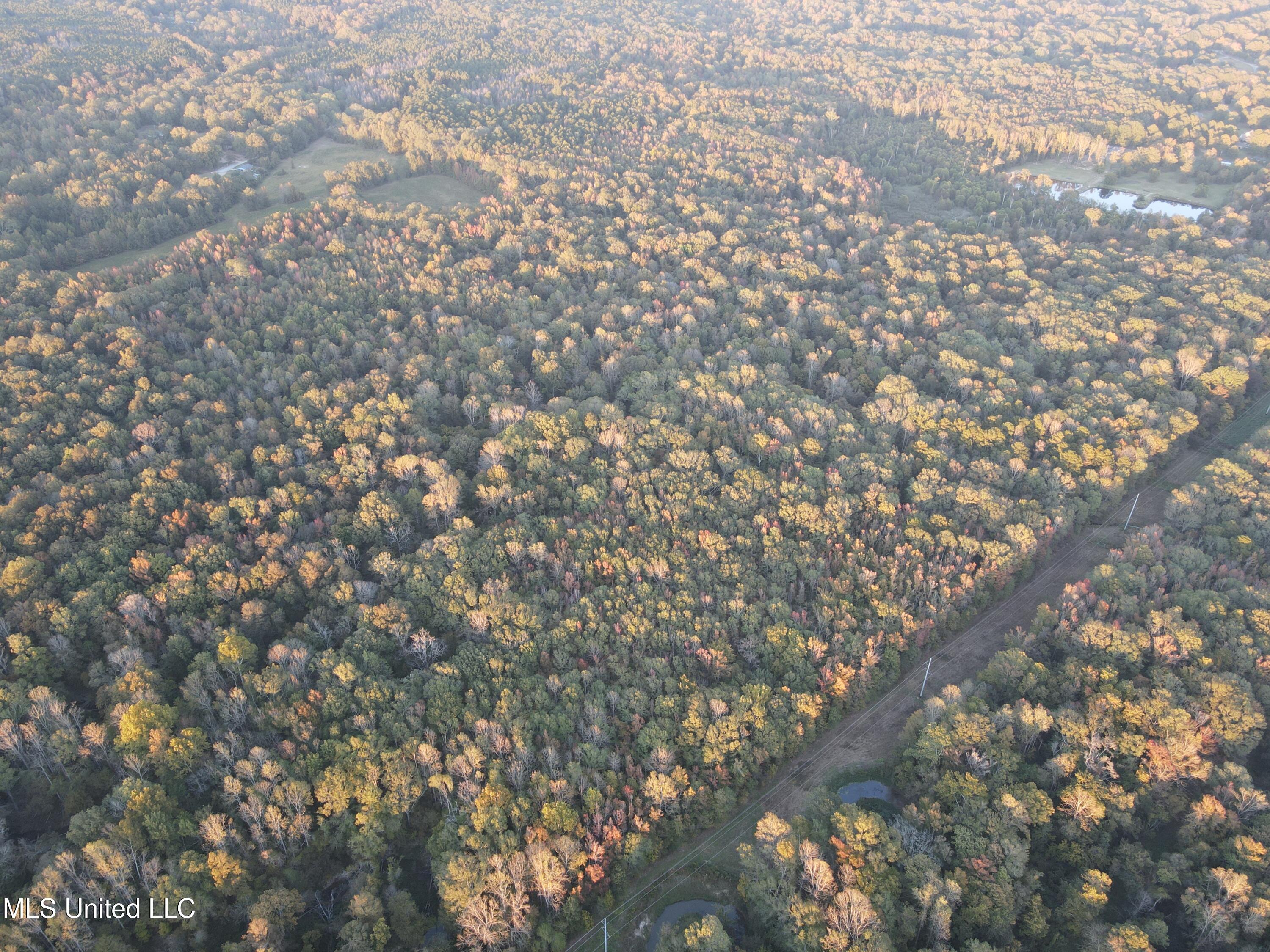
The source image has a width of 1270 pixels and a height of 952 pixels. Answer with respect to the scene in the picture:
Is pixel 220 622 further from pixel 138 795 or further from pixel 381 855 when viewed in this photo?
pixel 381 855

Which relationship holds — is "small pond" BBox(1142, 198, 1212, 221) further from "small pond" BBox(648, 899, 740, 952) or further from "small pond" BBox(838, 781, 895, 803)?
"small pond" BBox(648, 899, 740, 952)

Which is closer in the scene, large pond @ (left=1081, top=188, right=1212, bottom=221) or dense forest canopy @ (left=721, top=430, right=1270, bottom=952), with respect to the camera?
dense forest canopy @ (left=721, top=430, right=1270, bottom=952)

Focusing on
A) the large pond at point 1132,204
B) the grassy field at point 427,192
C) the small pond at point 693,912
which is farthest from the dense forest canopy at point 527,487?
the large pond at point 1132,204

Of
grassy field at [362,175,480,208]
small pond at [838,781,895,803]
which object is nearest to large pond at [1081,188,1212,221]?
grassy field at [362,175,480,208]

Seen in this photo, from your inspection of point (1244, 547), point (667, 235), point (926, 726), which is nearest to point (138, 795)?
point (926, 726)

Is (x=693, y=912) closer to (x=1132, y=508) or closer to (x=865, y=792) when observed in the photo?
(x=865, y=792)

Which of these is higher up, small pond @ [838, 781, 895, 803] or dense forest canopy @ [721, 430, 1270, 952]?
dense forest canopy @ [721, 430, 1270, 952]
